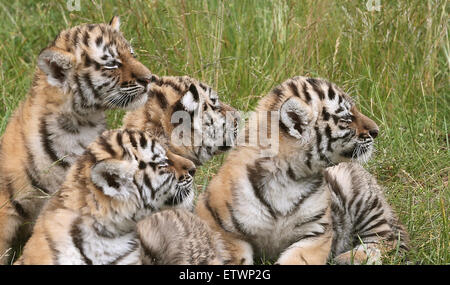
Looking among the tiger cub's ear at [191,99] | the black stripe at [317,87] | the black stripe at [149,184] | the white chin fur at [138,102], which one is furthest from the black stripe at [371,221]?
the black stripe at [149,184]

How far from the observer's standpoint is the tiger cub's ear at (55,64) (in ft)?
16.9

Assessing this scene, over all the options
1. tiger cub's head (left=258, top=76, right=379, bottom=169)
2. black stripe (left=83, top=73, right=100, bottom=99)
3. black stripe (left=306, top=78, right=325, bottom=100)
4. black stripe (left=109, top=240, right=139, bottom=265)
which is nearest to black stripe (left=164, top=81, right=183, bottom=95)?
black stripe (left=83, top=73, right=100, bottom=99)

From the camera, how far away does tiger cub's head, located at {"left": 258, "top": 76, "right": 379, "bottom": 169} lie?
493cm

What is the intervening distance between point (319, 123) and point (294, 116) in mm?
168

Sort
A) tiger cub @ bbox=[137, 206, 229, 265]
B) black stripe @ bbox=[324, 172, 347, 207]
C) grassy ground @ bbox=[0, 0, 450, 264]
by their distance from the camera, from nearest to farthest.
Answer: tiger cub @ bbox=[137, 206, 229, 265] < black stripe @ bbox=[324, 172, 347, 207] < grassy ground @ bbox=[0, 0, 450, 264]

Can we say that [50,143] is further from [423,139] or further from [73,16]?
[423,139]

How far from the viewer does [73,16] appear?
7094 millimetres

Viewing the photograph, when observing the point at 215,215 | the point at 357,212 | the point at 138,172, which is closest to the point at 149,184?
the point at 138,172

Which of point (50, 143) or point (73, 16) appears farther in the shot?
point (73, 16)

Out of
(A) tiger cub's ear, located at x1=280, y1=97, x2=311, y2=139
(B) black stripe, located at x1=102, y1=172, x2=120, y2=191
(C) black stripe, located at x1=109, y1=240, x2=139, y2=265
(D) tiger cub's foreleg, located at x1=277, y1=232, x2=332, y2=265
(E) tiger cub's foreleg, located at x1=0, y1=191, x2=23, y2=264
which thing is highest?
(A) tiger cub's ear, located at x1=280, y1=97, x2=311, y2=139

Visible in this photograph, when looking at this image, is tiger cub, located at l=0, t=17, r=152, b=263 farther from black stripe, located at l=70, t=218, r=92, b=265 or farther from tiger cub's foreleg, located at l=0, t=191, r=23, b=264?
black stripe, located at l=70, t=218, r=92, b=265

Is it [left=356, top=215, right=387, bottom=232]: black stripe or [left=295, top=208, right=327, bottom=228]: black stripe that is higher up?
[left=295, top=208, right=327, bottom=228]: black stripe
